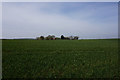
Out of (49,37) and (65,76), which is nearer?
(65,76)

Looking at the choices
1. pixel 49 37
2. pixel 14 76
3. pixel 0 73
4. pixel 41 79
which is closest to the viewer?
pixel 41 79

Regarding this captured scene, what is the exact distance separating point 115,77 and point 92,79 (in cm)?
140

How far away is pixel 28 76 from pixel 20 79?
0.47 m

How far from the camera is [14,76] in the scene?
6.61m

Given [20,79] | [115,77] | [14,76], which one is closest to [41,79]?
[20,79]

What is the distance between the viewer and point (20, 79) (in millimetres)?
6234

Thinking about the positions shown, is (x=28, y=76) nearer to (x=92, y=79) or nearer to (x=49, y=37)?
(x=92, y=79)

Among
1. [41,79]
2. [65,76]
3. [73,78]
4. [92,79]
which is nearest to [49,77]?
[41,79]

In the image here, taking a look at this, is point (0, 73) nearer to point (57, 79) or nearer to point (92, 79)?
point (57, 79)

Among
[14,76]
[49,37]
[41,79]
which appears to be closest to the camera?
[41,79]

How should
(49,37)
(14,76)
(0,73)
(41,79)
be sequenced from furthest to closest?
(49,37) → (0,73) → (14,76) → (41,79)

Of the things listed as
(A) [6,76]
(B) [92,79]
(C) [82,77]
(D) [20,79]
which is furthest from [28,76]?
(B) [92,79]

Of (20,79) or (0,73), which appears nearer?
(20,79)

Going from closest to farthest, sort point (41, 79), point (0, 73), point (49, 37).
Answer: point (41, 79)
point (0, 73)
point (49, 37)
